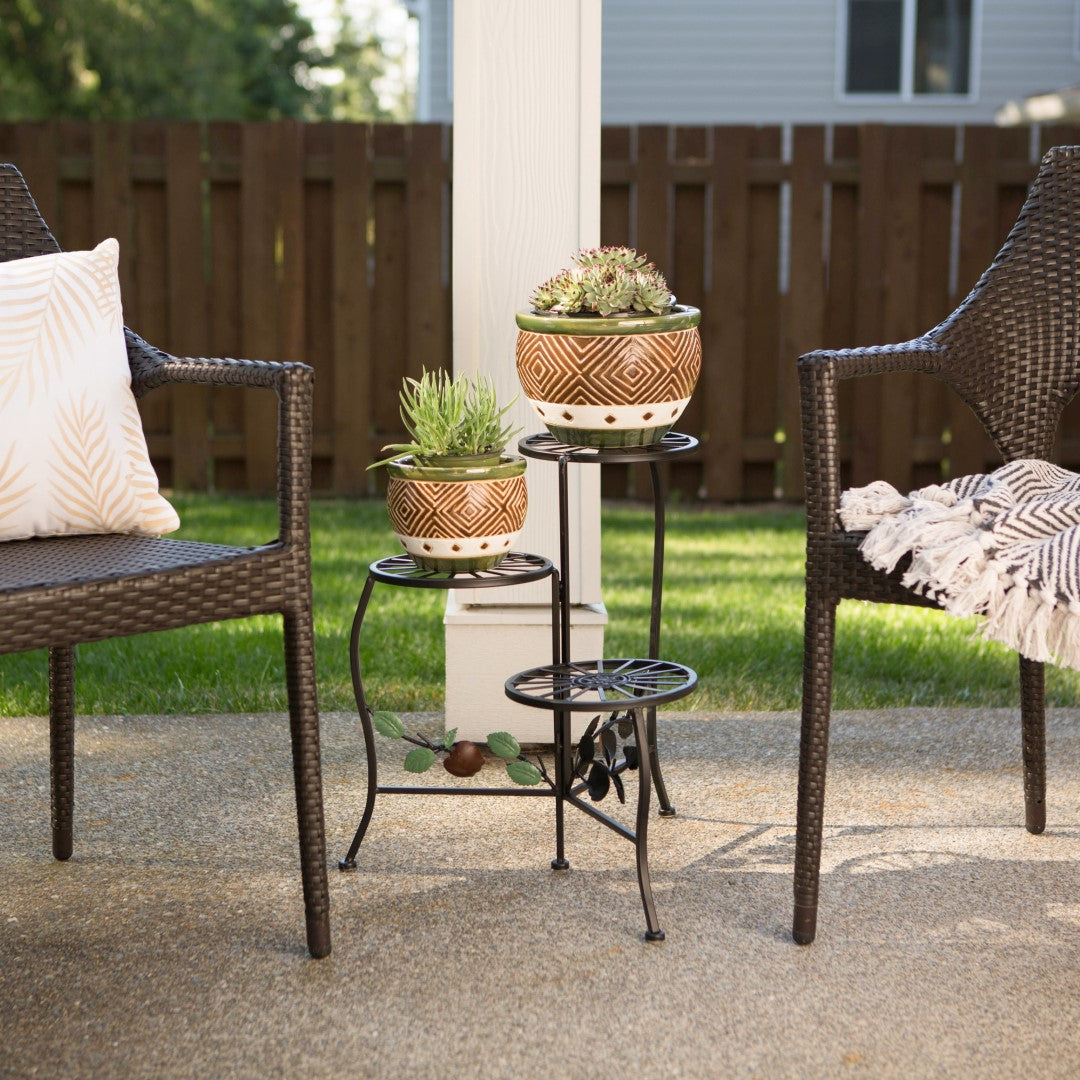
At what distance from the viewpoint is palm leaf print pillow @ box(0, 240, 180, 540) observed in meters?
1.96

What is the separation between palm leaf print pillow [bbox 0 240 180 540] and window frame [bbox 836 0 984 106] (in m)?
8.47

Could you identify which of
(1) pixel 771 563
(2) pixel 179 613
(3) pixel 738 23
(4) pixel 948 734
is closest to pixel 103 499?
(2) pixel 179 613

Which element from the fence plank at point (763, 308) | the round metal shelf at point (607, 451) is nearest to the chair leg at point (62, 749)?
the round metal shelf at point (607, 451)

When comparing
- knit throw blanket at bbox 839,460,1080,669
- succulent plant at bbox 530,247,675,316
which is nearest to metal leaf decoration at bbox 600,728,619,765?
knit throw blanket at bbox 839,460,1080,669

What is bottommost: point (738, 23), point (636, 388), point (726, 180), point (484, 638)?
point (484, 638)

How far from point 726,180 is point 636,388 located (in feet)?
11.2

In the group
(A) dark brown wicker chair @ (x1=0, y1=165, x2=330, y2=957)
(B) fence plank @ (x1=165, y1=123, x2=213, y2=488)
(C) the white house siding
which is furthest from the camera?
(C) the white house siding

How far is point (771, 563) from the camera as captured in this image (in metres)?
4.52

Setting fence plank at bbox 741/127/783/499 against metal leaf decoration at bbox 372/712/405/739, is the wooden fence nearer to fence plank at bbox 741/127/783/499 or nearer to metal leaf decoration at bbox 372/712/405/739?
fence plank at bbox 741/127/783/499

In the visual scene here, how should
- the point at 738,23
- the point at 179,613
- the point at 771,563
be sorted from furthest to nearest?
1. the point at 738,23
2. the point at 771,563
3. the point at 179,613

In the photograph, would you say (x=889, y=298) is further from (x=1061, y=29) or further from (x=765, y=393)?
(x=1061, y=29)

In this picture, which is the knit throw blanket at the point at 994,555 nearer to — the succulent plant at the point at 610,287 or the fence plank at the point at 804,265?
the succulent plant at the point at 610,287

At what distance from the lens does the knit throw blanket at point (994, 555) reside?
180 cm

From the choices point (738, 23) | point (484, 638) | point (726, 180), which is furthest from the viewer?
point (738, 23)
